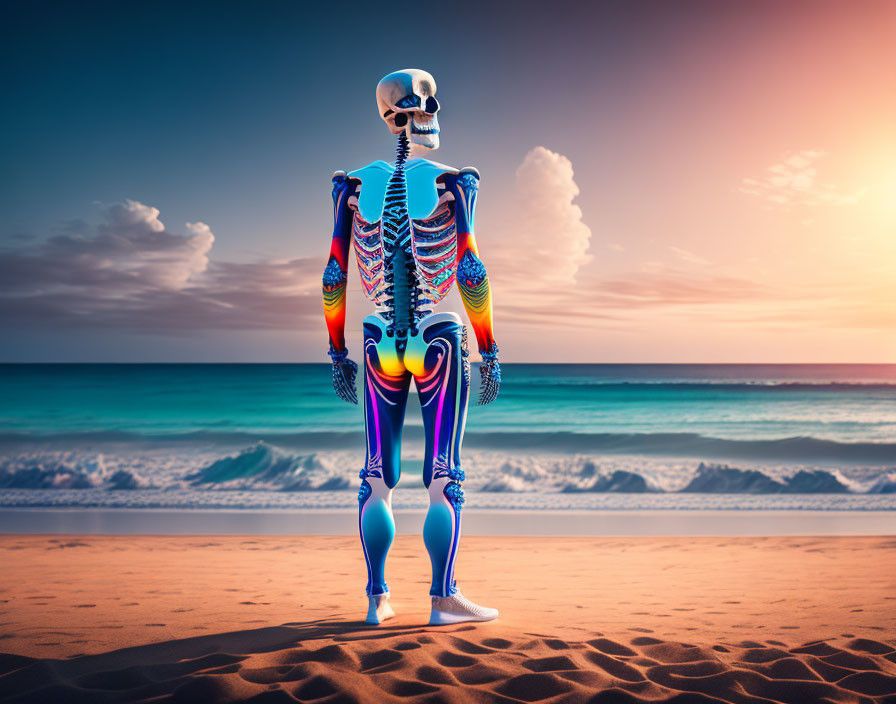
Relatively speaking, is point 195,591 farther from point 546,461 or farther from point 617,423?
point 617,423

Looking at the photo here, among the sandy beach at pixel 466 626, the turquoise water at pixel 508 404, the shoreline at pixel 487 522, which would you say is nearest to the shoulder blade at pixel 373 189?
the sandy beach at pixel 466 626

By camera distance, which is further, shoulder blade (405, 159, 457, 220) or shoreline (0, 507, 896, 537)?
shoreline (0, 507, 896, 537)

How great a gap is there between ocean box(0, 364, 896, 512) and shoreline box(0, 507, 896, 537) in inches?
20.2

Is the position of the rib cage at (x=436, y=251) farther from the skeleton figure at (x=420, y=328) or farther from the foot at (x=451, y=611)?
the foot at (x=451, y=611)

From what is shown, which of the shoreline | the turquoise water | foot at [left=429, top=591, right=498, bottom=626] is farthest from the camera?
the turquoise water

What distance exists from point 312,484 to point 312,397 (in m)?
19.4

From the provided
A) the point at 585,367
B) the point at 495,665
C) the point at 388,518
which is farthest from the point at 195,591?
the point at 585,367

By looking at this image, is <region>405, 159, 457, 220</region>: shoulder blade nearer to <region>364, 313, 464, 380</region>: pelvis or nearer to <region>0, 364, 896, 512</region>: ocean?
<region>364, 313, 464, 380</region>: pelvis

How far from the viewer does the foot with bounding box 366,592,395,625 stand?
3662mm

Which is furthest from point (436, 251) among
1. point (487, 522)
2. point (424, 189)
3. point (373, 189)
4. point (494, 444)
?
point (494, 444)

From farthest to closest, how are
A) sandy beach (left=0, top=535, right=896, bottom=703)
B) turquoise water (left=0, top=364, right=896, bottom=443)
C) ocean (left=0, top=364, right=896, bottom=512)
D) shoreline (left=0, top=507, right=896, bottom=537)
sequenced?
turquoise water (left=0, top=364, right=896, bottom=443) < ocean (left=0, top=364, right=896, bottom=512) < shoreline (left=0, top=507, right=896, bottom=537) < sandy beach (left=0, top=535, right=896, bottom=703)

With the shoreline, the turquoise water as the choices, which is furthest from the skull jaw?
the turquoise water

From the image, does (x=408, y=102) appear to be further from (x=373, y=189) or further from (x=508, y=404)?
(x=508, y=404)

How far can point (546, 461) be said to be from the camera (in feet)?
55.8
